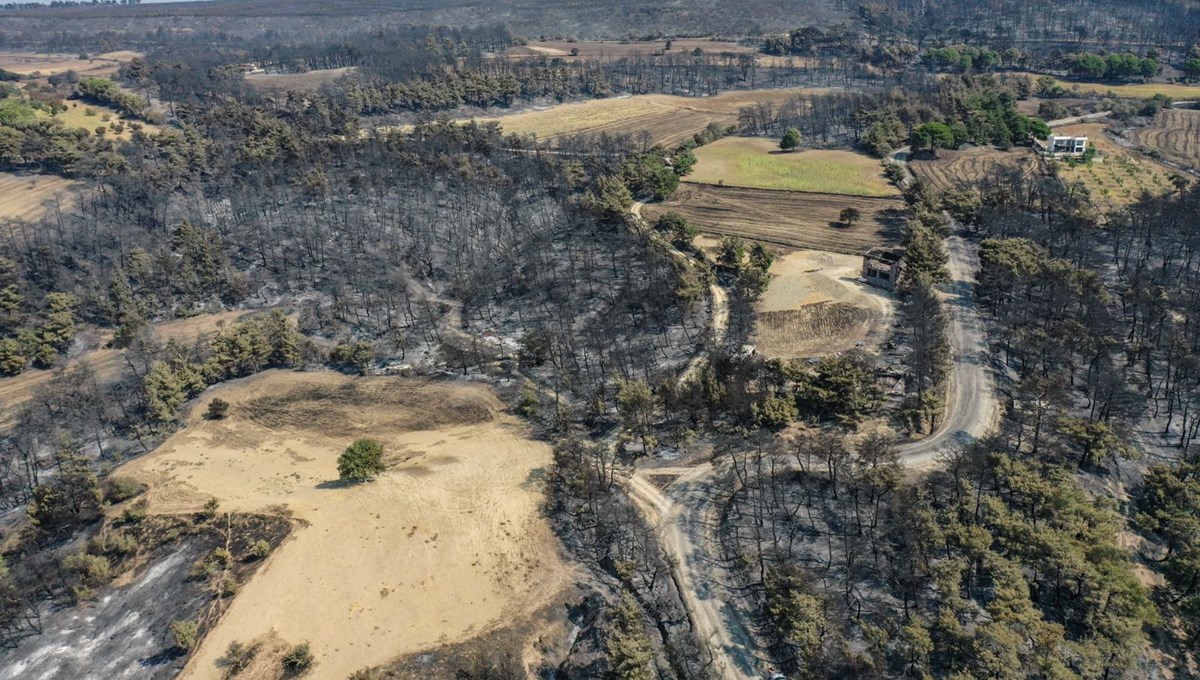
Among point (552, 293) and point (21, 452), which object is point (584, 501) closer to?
point (552, 293)

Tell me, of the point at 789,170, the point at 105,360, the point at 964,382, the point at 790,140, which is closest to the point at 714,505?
the point at 964,382

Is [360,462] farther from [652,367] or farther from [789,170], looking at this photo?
[789,170]

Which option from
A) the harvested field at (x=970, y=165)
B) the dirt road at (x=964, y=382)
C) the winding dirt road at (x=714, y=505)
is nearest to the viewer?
the winding dirt road at (x=714, y=505)

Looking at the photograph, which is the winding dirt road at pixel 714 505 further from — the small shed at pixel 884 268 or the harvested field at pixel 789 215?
the harvested field at pixel 789 215

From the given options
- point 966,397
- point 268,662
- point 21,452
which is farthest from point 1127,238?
point 21,452

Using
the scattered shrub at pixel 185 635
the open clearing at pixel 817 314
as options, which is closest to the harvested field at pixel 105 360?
the scattered shrub at pixel 185 635

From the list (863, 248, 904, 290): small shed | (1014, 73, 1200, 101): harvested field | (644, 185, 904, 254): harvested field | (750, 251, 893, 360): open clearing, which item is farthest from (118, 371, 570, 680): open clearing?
(1014, 73, 1200, 101): harvested field
